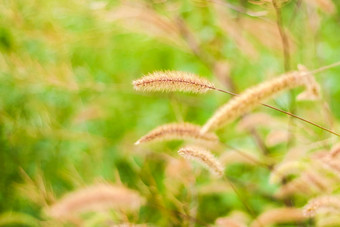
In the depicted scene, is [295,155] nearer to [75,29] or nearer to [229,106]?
[229,106]

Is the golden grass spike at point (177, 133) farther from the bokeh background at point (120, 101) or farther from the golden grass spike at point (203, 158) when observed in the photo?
the bokeh background at point (120, 101)

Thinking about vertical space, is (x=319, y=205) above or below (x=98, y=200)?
below

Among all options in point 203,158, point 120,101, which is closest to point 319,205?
point 203,158

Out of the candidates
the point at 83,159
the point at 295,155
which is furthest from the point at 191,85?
the point at 83,159

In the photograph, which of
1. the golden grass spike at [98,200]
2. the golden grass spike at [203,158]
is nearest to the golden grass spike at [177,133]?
the golden grass spike at [203,158]

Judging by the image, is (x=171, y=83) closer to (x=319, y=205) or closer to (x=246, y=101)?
(x=246, y=101)
